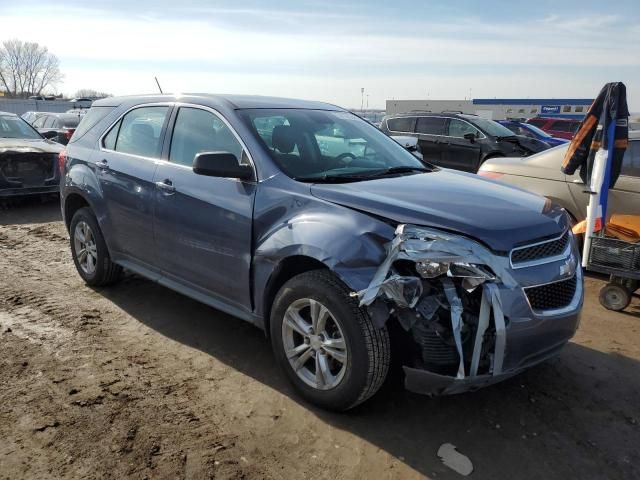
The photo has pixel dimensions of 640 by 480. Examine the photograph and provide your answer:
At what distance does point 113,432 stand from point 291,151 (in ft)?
6.88

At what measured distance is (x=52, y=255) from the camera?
6.70 m

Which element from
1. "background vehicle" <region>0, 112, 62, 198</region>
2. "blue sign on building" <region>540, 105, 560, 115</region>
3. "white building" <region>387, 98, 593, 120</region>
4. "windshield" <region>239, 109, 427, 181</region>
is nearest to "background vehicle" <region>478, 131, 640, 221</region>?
"windshield" <region>239, 109, 427, 181</region>

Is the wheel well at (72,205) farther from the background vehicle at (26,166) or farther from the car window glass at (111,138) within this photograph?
the background vehicle at (26,166)

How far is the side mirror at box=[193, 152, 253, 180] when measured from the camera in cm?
348

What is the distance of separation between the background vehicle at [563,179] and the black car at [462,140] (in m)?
5.02

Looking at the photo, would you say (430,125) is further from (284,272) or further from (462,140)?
(284,272)

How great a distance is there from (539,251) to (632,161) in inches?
139

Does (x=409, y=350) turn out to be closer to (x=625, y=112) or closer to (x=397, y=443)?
(x=397, y=443)

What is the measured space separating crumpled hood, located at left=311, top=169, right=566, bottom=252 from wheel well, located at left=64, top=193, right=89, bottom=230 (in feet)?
10.1

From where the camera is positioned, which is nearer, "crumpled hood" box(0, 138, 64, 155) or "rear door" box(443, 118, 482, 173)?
"crumpled hood" box(0, 138, 64, 155)

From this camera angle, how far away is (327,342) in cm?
316

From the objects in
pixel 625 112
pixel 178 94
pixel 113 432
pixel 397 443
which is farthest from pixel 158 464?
pixel 625 112

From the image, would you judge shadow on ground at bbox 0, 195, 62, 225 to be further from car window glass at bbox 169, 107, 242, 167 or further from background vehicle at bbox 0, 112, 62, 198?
car window glass at bbox 169, 107, 242, 167

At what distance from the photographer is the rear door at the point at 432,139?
41.6ft
